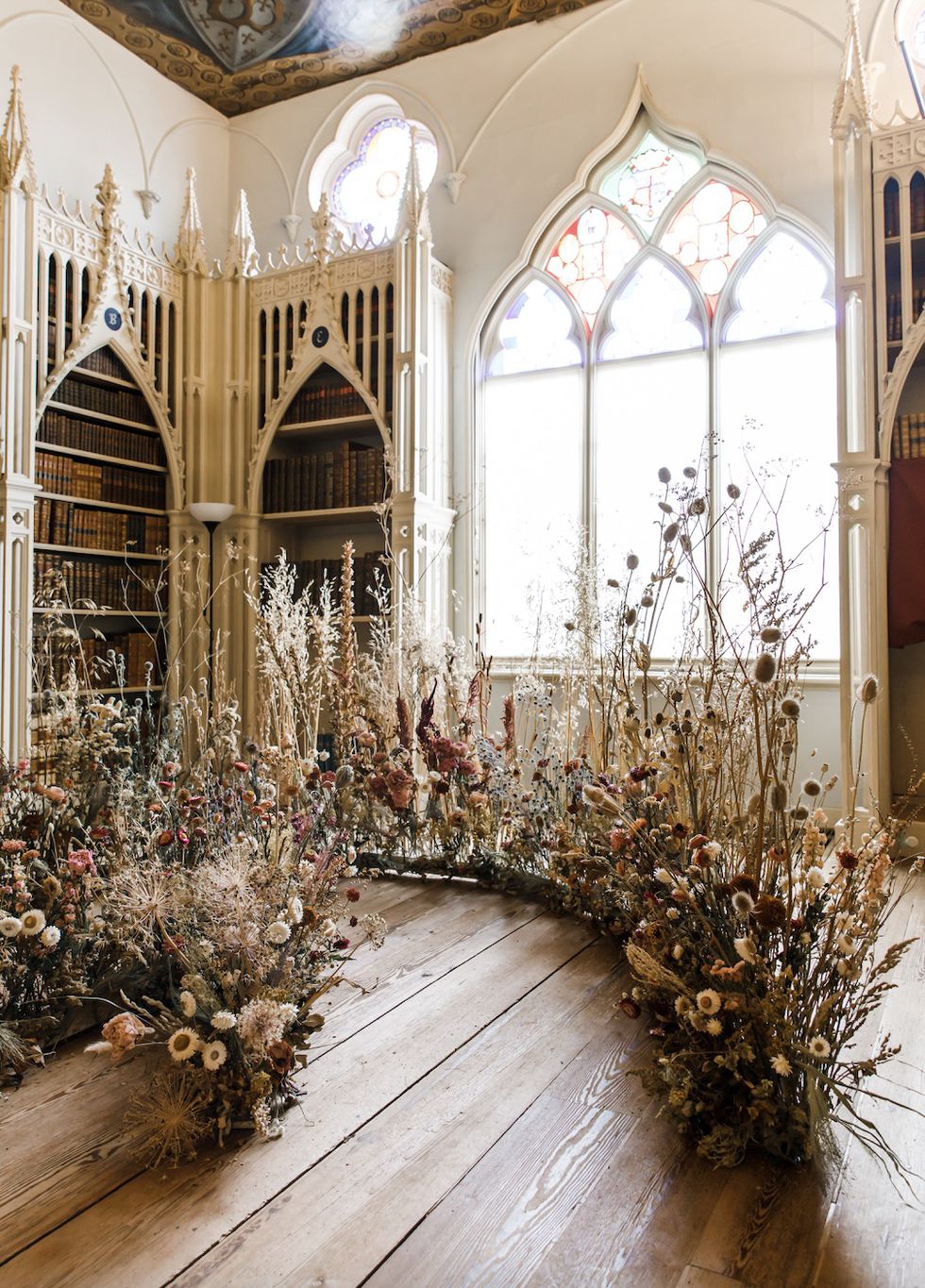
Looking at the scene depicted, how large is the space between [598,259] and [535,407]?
0.93 m

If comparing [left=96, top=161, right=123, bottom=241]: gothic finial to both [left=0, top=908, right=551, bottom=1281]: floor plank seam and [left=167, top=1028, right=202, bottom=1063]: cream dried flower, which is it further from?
[left=167, top=1028, right=202, bottom=1063]: cream dried flower

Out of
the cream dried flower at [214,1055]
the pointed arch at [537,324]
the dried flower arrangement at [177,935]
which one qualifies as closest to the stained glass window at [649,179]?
the pointed arch at [537,324]

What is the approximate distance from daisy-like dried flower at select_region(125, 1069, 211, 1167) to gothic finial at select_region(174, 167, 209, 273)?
5.24m

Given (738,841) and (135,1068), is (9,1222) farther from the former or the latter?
(738,841)

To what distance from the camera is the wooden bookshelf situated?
495cm

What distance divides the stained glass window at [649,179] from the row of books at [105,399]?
303cm

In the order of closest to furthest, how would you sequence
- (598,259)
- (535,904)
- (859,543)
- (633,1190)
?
(633,1190), (535,904), (859,543), (598,259)

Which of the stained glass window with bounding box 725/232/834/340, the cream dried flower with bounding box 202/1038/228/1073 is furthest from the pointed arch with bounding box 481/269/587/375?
the cream dried flower with bounding box 202/1038/228/1073

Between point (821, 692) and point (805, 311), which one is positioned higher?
point (805, 311)

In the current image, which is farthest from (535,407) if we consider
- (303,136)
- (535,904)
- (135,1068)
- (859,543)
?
(135,1068)

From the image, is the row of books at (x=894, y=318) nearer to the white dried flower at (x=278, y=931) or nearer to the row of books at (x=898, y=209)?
the row of books at (x=898, y=209)

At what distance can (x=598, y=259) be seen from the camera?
5.39 meters

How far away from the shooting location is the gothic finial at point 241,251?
5.67 meters

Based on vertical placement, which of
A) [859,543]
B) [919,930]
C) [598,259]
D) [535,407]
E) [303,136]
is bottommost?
[919,930]
